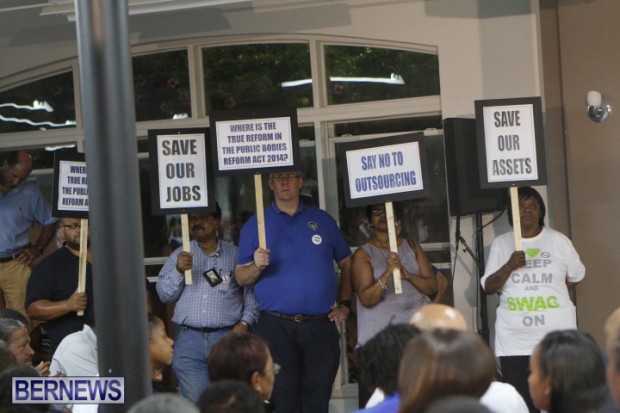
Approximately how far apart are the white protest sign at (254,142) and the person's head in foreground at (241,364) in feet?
9.11

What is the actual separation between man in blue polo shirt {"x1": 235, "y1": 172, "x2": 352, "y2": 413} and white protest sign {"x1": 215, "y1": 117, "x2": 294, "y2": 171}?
168 mm

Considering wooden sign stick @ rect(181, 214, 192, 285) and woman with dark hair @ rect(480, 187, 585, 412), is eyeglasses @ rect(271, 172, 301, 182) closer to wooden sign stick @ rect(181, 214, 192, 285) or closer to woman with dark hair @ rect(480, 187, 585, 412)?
wooden sign stick @ rect(181, 214, 192, 285)

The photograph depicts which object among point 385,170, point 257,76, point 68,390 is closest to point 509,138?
point 385,170

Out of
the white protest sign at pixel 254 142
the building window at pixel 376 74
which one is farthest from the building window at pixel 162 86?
the white protest sign at pixel 254 142

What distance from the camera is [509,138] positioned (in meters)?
6.21

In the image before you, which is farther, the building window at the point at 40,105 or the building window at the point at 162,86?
the building window at the point at 40,105

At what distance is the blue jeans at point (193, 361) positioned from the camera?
6469 millimetres

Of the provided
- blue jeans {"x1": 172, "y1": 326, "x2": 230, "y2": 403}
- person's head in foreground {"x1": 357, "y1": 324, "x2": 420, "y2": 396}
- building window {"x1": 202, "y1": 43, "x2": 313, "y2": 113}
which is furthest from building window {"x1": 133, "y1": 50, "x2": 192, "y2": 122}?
person's head in foreground {"x1": 357, "y1": 324, "x2": 420, "y2": 396}

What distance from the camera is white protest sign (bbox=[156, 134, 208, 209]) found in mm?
6539

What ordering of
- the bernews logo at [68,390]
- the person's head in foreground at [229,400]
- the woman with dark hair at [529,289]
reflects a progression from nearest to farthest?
the person's head in foreground at [229,400] < the bernews logo at [68,390] < the woman with dark hair at [529,289]

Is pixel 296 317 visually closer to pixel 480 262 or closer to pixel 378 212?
pixel 378 212

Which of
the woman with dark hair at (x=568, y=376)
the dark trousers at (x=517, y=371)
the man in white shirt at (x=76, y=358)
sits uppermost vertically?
the woman with dark hair at (x=568, y=376)

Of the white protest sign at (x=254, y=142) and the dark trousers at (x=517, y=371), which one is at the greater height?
the white protest sign at (x=254, y=142)

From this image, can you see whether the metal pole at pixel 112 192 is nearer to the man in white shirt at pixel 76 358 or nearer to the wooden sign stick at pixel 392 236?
the man in white shirt at pixel 76 358
